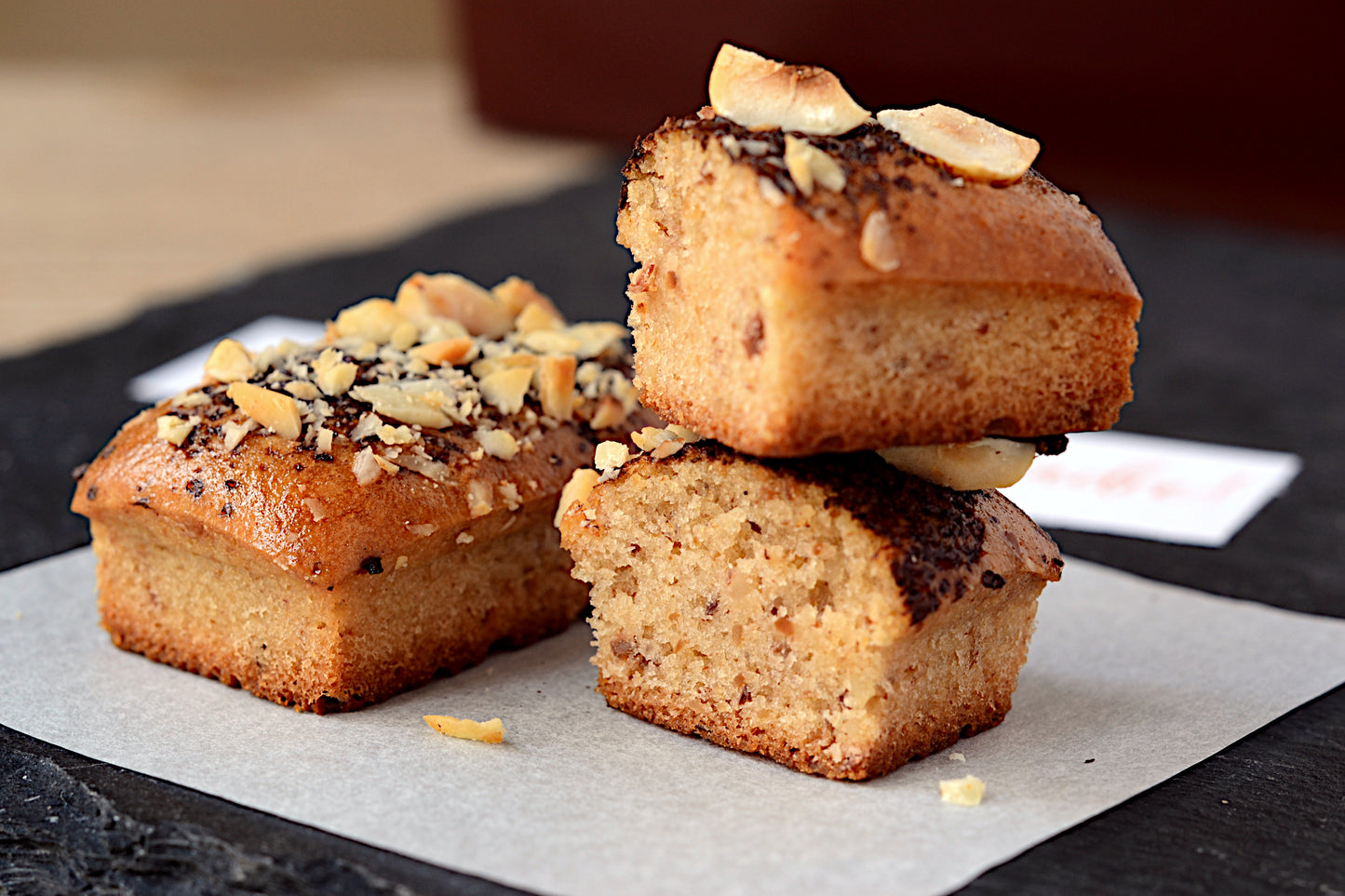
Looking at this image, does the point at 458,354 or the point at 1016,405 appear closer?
the point at 1016,405

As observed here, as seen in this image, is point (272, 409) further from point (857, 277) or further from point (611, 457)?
point (857, 277)

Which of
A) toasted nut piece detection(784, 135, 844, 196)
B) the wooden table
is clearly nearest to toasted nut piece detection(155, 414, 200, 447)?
toasted nut piece detection(784, 135, 844, 196)

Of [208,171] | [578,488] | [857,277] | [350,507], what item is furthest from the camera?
[208,171]

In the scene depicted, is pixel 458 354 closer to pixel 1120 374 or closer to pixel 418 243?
pixel 1120 374

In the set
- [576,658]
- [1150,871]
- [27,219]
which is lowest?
[27,219]

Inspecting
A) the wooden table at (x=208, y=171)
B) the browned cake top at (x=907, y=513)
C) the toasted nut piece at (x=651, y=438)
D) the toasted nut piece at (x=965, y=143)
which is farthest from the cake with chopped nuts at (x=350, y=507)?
the wooden table at (x=208, y=171)

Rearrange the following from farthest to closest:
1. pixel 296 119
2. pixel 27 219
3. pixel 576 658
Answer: pixel 296 119, pixel 27 219, pixel 576 658

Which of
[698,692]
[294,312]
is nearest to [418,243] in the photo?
[294,312]

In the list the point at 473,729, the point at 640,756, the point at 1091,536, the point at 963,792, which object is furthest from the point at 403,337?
the point at 1091,536
